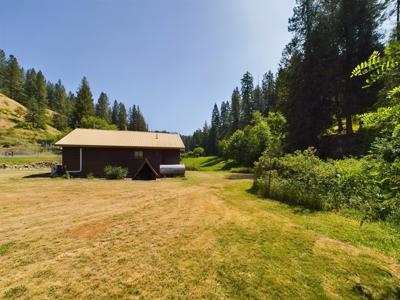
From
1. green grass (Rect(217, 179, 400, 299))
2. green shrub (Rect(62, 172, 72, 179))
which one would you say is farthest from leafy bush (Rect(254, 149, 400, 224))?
green shrub (Rect(62, 172, 72, 179))

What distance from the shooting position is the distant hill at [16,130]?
4897 centimetres

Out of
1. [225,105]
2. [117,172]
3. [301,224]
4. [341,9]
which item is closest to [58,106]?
[225,105]

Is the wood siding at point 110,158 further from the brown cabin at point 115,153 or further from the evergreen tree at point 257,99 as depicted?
the evergreen tree at point 257,99

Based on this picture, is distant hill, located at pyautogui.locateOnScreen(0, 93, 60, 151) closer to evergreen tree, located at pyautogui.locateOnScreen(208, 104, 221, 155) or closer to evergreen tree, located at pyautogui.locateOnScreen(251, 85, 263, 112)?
A: evergreen tree, located at pyautogui.locateOnScreen(208, 104, 221, 155)

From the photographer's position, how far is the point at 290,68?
2539 cm

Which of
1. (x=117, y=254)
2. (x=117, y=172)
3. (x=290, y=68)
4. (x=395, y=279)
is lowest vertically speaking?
(x=395, y=279)

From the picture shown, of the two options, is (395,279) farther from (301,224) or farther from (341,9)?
(341,9)

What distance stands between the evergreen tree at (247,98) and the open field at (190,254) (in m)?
63.1

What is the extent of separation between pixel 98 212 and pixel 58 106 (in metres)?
106

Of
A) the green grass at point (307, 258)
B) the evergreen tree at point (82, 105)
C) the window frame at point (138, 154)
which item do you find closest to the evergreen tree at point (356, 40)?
the green grass at point (307, 258)

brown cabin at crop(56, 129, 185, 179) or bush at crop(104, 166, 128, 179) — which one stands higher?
brown cabin at crop(56, 129, 185, 179)

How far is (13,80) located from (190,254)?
103996mm

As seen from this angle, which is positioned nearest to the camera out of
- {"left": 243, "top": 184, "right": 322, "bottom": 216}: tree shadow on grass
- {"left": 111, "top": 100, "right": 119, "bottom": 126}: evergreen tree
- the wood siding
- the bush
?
{"left": 243, "top": 184, "right": 322, "bottom": 216}: tree shadow on grass

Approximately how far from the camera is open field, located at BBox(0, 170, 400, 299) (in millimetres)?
4211
